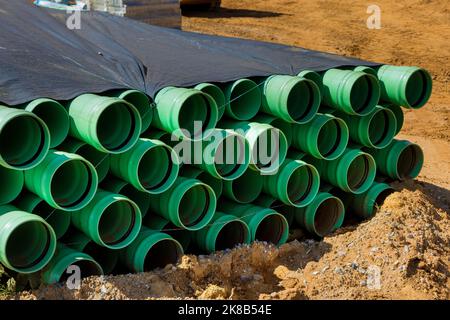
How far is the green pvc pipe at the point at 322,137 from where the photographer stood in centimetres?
639

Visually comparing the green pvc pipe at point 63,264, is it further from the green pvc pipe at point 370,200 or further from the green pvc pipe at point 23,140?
the green pvc pipe at point 370,200

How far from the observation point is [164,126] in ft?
18.5

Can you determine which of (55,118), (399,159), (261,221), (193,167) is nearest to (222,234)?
(261,221)

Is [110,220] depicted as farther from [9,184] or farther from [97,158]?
[9,184]

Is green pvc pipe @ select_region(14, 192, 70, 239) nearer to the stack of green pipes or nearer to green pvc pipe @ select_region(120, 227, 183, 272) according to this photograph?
the stack of green pipes

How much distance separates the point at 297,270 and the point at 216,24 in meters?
12.5

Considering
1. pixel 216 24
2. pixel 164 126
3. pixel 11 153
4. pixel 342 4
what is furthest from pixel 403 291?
pixel 342 4

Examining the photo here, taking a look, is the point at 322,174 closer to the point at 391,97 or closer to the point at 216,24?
the point at 391,97

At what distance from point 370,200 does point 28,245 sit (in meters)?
3.69

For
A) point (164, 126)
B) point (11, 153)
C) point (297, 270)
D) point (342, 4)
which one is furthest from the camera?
point (342, 4)

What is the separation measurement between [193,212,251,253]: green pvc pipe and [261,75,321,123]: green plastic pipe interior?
44.4 inches

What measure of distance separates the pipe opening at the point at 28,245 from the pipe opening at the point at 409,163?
13.8 ft

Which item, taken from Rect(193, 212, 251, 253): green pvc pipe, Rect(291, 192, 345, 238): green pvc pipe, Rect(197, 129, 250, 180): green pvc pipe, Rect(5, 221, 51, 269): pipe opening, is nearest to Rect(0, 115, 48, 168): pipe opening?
Rect(5, 221, 51, 269): pipe opening

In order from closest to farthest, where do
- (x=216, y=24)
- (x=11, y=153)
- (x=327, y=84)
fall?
1. (x=11, y=153)
2. (x=327, y=84)
3. (x=216, y=24)
